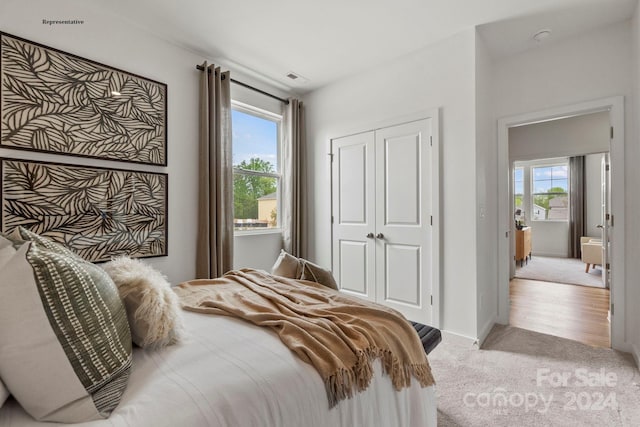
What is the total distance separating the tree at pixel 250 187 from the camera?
3426 millimetres

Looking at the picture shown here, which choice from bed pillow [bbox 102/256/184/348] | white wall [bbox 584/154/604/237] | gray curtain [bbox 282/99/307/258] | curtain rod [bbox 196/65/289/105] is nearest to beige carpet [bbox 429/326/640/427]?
bed pillow [bbox 102/256/184/348]

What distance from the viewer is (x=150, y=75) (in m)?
2.66

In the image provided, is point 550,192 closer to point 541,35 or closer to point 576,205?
point 576,205

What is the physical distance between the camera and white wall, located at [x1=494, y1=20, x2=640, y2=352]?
241 centimetres

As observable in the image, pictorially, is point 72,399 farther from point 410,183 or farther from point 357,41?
point 357,41

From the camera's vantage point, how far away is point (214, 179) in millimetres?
2967

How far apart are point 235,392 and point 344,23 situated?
2776 mm

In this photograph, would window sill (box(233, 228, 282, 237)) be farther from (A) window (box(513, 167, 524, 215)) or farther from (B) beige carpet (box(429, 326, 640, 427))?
(A) window (box(513, 167, 524, 215))

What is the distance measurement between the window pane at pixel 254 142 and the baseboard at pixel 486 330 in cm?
287

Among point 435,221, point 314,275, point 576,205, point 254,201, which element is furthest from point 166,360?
point 576,205

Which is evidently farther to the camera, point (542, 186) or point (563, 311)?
point (542, 186)

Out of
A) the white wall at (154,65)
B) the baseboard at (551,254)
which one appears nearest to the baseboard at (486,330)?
the white wall at (154,65)

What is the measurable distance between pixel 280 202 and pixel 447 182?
2053 mm

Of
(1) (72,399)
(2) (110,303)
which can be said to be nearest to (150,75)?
(2) (110,303)
